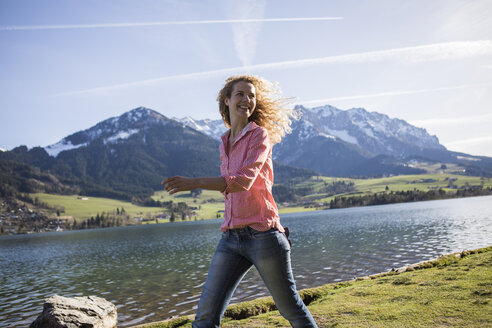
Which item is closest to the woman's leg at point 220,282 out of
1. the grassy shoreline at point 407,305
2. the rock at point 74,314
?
the grassy shoreline at point 407,305

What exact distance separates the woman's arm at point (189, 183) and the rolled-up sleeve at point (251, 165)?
0.30ft

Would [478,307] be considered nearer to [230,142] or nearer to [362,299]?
[362,299]

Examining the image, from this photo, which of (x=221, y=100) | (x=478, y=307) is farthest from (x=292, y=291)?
(x=478, y=307)

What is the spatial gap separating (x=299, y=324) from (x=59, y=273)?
142ft

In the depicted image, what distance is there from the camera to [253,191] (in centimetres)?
427

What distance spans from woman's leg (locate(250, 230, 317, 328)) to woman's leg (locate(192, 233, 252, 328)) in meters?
0.28

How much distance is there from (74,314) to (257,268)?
11478mm

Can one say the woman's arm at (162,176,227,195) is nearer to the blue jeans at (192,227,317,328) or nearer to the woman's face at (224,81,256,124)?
the blue jeans at (192,227,317,328)

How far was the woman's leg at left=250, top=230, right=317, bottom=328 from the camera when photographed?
165 inches

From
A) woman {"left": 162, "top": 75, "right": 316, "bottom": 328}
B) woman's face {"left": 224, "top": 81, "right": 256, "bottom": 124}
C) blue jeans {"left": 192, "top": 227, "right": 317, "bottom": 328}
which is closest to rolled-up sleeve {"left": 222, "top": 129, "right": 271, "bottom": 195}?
woman {"left": 162, "top": 75, "right": 316, "bottom": 328}

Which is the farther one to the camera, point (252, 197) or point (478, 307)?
point (478, 307)

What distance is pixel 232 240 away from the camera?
4410 millimetres

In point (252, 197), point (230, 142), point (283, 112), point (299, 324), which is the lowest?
point (299, 324)

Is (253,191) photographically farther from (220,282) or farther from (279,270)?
(220,282)
